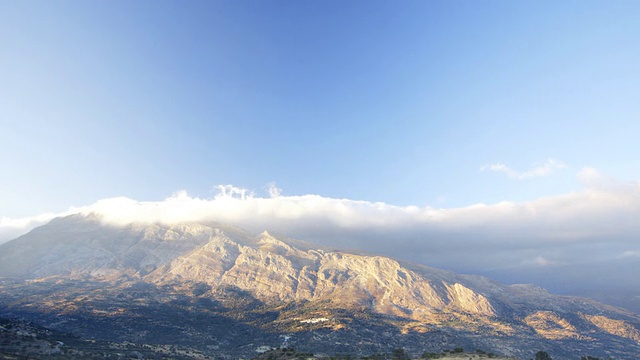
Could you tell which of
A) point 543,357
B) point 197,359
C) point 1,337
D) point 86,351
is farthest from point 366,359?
point 1,337

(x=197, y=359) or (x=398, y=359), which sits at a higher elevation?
(x=398, y=359)

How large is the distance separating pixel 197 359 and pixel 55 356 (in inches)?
2336

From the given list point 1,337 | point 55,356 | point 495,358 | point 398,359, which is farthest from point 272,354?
point 1,337

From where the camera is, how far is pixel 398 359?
333 ft

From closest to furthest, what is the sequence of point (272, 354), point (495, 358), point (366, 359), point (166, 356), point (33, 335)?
point (495, 358), point (366, 359), point (272, 354), point (33, 335), point (166, 356)

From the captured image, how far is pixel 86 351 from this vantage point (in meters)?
125

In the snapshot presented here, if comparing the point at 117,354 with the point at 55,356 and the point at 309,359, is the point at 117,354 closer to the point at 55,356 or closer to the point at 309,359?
the point at 55,356

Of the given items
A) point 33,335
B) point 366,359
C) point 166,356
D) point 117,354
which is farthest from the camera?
point 166,356

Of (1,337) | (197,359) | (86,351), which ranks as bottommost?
(197,359)

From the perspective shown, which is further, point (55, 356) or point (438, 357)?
point (55, 356)

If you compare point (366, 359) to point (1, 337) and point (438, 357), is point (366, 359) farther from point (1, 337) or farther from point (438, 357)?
point (1, 337)

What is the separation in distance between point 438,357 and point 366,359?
20.0m

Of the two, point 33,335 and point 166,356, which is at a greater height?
point 33,335

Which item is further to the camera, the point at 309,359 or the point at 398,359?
the point at 398,359
